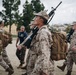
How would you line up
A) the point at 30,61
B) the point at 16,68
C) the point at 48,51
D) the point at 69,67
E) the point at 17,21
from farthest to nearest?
the point at 17,21
the point at 16,68
the point at 69,67
the point at 30,61
the point at 48,51

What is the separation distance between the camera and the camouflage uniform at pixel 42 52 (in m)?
4.48

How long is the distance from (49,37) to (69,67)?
18.2 ft

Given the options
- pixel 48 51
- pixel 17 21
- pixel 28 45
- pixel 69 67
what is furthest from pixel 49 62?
pixel 17 21

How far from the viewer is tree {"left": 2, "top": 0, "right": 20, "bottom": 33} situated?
6069 centimetres

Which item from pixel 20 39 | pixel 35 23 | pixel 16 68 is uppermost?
pixel 35 23

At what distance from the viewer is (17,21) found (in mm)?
61219

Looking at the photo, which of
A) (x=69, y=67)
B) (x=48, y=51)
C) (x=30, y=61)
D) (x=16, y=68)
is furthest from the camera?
(x=16, y=68)

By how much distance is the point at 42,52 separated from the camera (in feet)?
14.9

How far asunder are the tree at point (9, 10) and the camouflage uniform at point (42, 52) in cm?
5572

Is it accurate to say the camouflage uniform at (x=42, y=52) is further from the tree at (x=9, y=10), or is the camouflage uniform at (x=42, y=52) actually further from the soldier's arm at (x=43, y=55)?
the tree at (x=9, y=10)

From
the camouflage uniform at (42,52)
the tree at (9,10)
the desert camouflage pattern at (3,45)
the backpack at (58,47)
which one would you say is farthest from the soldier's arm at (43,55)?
the tree at (9,10)

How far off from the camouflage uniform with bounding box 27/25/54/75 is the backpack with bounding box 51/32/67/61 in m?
0.12

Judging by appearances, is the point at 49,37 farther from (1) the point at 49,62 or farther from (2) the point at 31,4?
(2) the point at 31,4

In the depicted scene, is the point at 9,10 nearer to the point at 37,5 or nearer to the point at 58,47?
the point at 37,5
